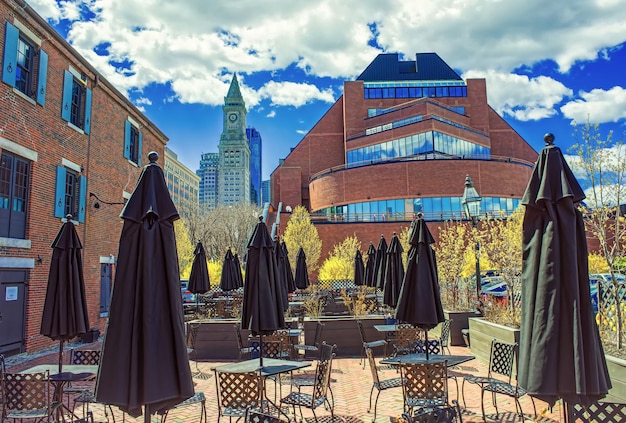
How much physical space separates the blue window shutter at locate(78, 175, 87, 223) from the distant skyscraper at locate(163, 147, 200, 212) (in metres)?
83.1

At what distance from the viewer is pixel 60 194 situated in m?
14.4

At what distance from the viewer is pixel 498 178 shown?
44844 millimetres

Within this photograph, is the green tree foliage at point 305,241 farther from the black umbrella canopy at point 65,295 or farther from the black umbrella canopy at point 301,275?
the black umbrella canopy at point 65,295

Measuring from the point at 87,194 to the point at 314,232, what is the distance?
2364 cm

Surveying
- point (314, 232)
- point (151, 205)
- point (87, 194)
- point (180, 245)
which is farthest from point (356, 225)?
point (151, 205)

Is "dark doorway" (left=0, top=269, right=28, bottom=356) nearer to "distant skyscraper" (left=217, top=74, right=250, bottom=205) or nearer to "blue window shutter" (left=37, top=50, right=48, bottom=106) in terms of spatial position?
"blue window shutter" (left=37, top=50, right=48, bottom=106)

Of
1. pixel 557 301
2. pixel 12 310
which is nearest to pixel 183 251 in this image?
pixel 12 310

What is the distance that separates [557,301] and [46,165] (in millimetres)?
14178

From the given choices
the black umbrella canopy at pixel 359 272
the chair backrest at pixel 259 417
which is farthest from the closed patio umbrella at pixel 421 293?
the black umbrella canopy at pixel 359 272

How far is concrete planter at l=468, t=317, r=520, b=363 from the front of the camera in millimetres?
9084

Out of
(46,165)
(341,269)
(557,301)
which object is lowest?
(557,301)

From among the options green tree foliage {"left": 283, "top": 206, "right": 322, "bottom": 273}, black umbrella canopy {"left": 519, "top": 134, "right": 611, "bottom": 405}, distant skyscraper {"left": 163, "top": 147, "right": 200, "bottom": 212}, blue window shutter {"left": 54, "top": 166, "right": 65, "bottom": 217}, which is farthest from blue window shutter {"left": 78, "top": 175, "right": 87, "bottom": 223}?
distant skyscraper {"left": 163, "top": 147, "right": 200, "bottom": 212}

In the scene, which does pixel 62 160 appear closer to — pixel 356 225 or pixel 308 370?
pixel 308 370

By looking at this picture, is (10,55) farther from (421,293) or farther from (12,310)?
(421,293)
